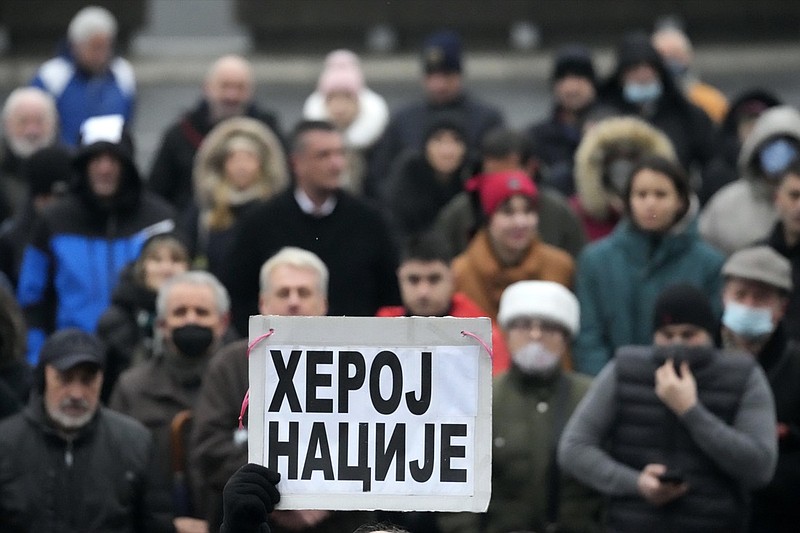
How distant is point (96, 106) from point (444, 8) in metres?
5.04

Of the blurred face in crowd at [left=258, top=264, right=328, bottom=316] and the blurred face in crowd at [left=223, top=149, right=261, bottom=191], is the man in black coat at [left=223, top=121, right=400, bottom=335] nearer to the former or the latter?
the blurred face in crowd at [left=258, top=264, right=328, bottom=316]

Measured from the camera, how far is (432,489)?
6.82m

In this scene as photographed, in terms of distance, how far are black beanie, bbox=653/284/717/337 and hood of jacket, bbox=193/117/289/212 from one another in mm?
3198

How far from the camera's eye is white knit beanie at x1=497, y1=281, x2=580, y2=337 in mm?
10344

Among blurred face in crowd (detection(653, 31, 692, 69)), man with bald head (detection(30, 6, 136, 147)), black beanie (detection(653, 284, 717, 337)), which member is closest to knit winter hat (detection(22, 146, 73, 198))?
man with bald head (detection(30, 6, 136, 147))

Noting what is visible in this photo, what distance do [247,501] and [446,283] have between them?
421cm

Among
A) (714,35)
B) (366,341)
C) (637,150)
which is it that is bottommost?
(366,341)

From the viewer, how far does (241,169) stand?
12562 millimetres

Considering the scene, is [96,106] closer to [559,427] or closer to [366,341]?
[559,427]

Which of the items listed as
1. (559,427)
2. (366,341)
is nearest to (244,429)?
(559,427)

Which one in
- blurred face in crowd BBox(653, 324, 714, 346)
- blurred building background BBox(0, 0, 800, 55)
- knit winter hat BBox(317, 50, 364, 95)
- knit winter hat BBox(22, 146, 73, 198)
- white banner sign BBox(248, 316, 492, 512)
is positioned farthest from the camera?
blurred building background BBox(0, 0, 800, 55)

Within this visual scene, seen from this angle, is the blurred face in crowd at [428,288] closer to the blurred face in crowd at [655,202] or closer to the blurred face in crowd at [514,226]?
the blurred face in crowd at [514,226]

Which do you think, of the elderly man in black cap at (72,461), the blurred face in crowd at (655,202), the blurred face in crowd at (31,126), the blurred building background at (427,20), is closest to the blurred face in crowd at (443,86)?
the blurred face in crowd at (31,126)

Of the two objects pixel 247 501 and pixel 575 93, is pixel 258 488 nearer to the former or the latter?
pixel 247 501
